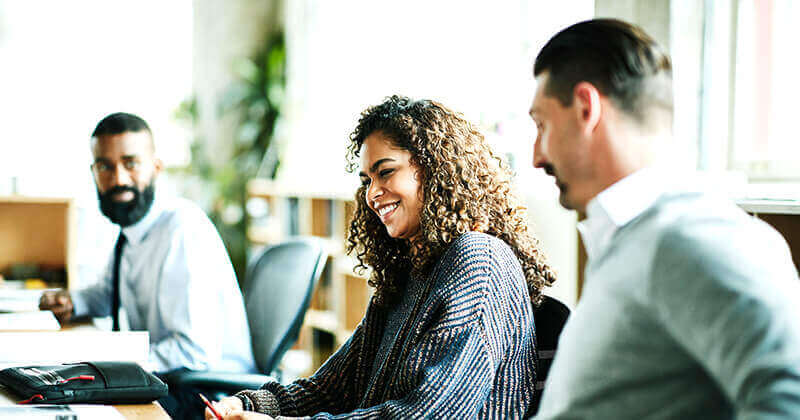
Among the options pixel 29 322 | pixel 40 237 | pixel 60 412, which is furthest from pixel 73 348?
pixel 40 237

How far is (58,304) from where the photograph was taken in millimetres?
2326

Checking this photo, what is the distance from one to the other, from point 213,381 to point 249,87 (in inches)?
146

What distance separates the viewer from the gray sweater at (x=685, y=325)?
60cm

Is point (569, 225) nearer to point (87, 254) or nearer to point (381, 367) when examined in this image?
point (381, 367)

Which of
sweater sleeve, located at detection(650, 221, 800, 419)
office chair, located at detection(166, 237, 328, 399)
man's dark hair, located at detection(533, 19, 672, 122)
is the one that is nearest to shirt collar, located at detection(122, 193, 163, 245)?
office chair, located at detection(166, 237, 328, 399)

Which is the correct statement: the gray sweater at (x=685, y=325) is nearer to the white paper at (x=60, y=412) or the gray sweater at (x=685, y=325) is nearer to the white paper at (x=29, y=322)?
the white paper at (x=60, y=412)

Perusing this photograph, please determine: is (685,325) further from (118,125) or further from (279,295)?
(118,125)

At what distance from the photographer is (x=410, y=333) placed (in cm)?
133

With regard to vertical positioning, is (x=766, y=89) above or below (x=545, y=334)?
above

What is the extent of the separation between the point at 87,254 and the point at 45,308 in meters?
2.48

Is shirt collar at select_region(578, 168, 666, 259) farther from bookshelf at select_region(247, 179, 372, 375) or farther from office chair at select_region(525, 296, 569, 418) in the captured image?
bookshelf at select_region(247, 179, 372, 375)

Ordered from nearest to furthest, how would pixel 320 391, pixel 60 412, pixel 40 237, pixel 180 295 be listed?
1. pixel 60 412
2. pixel 320 391
3. pixel 180 295
4. pixel 40 237

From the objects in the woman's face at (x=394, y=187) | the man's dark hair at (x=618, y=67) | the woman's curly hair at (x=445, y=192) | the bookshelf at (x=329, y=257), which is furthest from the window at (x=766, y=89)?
the bookshelf at (x=329, y=257)

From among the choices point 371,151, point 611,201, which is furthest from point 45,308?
point 611,201
